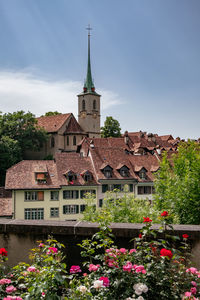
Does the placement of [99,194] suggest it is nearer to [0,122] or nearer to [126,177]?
[126,177]

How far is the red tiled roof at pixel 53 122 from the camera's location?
77000 mm

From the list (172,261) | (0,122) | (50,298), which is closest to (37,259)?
(50,298)

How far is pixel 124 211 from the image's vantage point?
19.9 metres

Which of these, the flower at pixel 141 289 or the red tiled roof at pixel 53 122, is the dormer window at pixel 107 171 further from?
the flower at pixel 141 289

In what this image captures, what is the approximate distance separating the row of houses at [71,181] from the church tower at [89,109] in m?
39.1

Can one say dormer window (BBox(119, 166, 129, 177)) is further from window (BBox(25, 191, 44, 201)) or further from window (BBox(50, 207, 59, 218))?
window (BBox(25, 191, 44, 201))

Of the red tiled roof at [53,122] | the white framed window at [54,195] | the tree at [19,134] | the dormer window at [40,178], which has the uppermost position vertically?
the red tiled roof at [53,122]

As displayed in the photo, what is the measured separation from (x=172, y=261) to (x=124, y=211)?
638 inches

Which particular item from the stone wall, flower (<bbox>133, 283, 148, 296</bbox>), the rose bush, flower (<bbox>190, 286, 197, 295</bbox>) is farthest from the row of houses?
flower (<bbox>133, 283, 148, 296</bbox>)

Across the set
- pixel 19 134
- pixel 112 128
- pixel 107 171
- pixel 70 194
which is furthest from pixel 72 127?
pixel 70 194

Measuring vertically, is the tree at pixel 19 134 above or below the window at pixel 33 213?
above

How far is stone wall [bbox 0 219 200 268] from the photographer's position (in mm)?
4492

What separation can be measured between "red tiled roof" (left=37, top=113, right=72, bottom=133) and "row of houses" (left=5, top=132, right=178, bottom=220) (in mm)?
31774

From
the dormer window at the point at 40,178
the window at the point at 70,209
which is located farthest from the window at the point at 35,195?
the window at the point at 70,209
